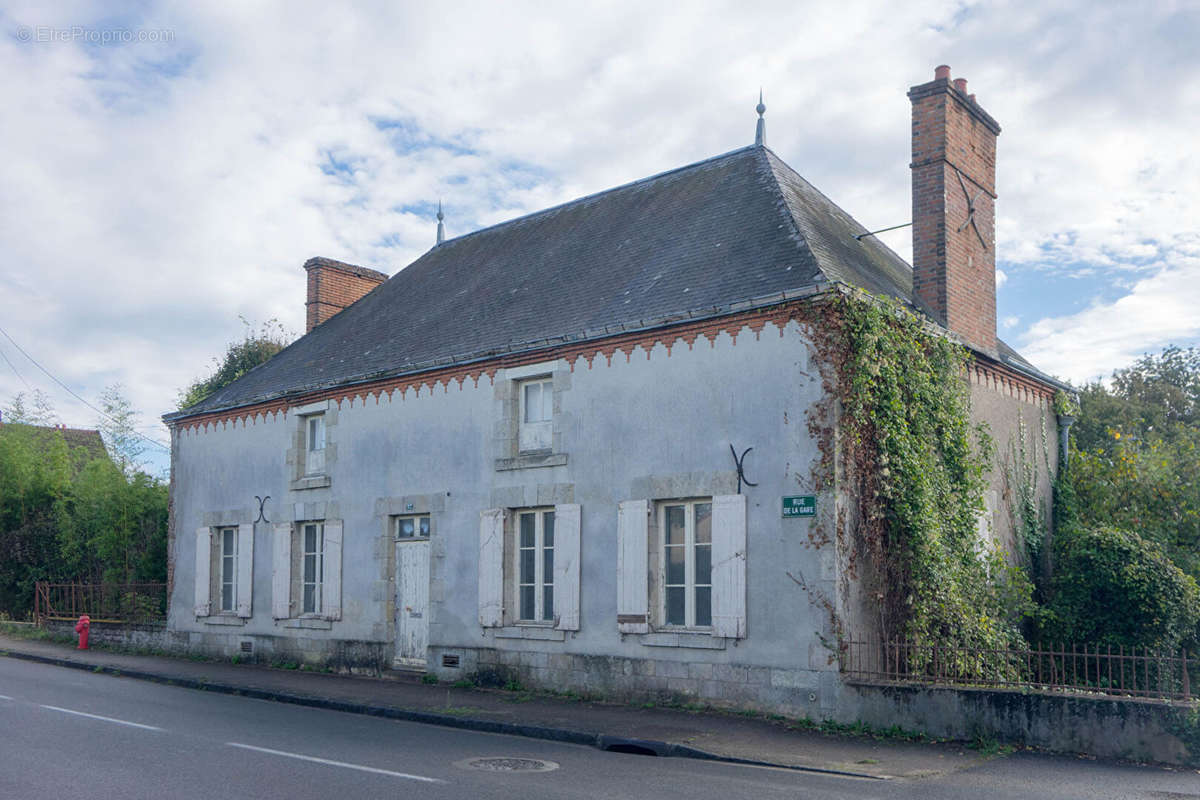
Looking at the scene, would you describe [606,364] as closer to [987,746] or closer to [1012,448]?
[1012,448]

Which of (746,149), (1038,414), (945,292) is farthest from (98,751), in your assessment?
(1038,414)

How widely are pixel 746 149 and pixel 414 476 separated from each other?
7149 mm

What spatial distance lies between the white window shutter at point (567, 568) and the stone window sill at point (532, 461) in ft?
1.96

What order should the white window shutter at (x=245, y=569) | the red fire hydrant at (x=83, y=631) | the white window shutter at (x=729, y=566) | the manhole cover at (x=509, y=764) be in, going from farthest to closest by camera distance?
1. the red fire hydrant at (x=83, y=631)
2. the white window shutter at (x=245, y=569)
3. the white window shutter at (x=729, y=566)
4. the manhole cover at (x=509, y=764)

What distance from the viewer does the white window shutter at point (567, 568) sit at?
13477mm

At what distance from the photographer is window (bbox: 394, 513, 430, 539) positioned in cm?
1580

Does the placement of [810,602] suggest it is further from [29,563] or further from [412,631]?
[29,563]

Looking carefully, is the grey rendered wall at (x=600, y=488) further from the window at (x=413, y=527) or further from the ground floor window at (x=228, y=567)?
the ground floor window at (x=228, y=567)

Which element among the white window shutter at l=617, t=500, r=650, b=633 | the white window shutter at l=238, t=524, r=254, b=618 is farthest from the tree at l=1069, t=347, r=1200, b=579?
the white window shutter at l=238, t=524, r=254, b=618

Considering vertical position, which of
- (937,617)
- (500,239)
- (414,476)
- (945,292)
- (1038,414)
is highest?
(500,239)

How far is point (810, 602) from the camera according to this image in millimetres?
11328

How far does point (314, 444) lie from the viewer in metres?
18.0

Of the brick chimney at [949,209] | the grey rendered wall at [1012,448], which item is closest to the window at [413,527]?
the brick chimney at [949,209]

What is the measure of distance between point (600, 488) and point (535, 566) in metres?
1.68
